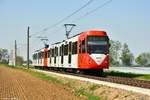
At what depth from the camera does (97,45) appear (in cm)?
3309

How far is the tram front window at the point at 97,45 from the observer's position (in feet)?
108

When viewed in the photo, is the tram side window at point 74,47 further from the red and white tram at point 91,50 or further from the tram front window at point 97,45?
the tram front window at point 97,45

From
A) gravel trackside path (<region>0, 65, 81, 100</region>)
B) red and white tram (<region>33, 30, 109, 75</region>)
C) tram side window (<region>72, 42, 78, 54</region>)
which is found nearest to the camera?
gravel trackside path (<region>0, 65, 81, 100</region>)

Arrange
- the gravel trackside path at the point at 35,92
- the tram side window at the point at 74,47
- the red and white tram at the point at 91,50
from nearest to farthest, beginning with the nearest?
the gravel trackside path at the point at 35,92 → the red and white tram at the point at 91,50 → the tram side window at the point at 74,47

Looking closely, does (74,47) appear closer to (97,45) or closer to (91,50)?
(91,50)

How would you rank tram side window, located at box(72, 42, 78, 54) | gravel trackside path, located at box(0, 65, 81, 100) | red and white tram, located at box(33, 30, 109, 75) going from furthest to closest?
tram side window, located at box(72, 42, 78, 54) → red and white tram, located at box(33, 30, 109, 75) → gravel trackside path, located at box(0, 65, 81, 100)

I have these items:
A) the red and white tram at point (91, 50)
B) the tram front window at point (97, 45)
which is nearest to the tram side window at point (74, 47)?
the red and white tram at point (91, 50)

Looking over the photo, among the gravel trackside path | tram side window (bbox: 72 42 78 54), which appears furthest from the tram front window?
the gravel trackside path

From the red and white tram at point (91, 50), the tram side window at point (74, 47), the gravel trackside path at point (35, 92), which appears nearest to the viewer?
the gravel trackside path at point (35, 92)

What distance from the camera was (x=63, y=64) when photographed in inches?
1699

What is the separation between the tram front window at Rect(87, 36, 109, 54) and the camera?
3303 cm

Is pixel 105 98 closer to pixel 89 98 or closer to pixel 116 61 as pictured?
pixel 89 98

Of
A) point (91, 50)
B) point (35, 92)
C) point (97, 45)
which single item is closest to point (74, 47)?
point (91, 50)

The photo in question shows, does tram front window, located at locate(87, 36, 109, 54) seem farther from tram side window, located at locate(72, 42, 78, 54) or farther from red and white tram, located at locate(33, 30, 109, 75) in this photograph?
tram side window, located at locate(72, 42, 78, 54)
